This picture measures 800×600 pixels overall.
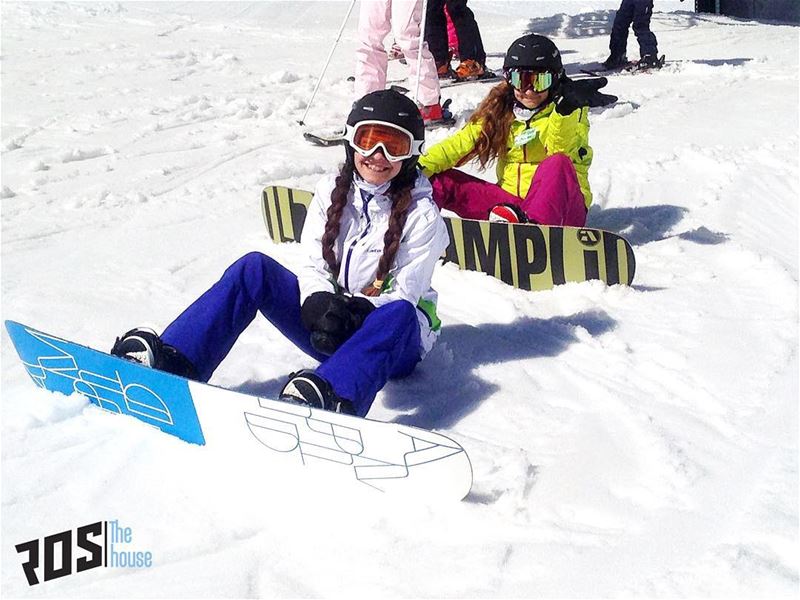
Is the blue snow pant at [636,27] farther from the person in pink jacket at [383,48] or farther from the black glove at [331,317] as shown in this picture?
the black glove at [331,317]

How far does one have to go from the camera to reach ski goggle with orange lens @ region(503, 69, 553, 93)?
4.34 meters

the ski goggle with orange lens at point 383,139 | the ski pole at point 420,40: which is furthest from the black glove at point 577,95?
the ski pole at point 420,40

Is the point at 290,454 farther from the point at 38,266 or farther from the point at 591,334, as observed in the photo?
the point at 38,266

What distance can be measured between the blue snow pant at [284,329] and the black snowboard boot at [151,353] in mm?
28

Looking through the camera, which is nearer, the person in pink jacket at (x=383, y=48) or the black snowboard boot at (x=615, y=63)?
the person in pink jacket at (x=383, y=48)

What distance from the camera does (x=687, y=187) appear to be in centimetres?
570

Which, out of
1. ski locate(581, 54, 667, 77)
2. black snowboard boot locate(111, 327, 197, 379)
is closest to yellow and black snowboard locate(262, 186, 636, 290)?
black snowboard boot locate(111, 327, 197, 379)

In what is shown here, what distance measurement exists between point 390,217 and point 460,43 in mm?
6642

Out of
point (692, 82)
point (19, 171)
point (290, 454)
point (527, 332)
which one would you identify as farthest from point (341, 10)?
point (290, 454)

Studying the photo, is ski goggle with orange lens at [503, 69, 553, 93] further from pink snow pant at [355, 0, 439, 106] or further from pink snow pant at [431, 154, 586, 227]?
pink snow pant at [355, 0, 439, 106]

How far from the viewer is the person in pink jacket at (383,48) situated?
22.5ft

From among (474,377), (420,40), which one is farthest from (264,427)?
(420,40)

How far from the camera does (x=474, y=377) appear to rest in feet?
11.0

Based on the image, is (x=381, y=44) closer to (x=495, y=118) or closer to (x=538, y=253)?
(x=495, y=118)
